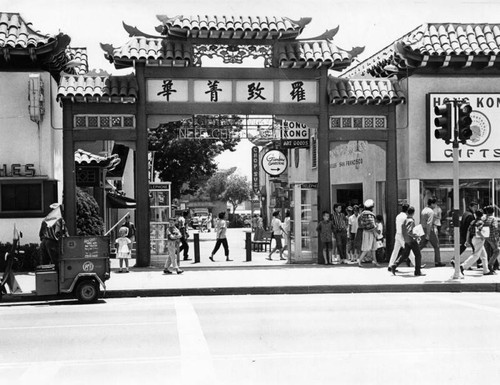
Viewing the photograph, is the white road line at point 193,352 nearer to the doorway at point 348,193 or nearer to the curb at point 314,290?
the curb at point 314,290

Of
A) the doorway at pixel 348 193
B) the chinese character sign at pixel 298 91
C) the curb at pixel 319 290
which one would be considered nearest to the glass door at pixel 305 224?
the chinese character sign at pixel 298 91

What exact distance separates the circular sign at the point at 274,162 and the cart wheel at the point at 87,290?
1492 cm

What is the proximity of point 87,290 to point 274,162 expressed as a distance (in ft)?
51.1

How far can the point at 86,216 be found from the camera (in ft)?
80.2

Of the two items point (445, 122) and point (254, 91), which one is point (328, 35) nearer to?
point (254, 91)

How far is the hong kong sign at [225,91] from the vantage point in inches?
789

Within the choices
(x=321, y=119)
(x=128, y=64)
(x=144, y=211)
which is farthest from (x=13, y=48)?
(x=321, y=119)

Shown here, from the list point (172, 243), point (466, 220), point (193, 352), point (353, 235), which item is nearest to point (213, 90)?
point (172, 243)

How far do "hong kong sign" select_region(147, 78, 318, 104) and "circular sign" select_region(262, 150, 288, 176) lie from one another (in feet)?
27.8

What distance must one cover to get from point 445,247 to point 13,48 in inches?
507

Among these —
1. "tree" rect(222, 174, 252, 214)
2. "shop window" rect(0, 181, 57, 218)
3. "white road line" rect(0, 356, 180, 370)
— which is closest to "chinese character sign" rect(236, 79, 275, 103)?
"shop window" rect(0, 181, 57, 218)

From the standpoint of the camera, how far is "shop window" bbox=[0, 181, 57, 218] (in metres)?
19.4

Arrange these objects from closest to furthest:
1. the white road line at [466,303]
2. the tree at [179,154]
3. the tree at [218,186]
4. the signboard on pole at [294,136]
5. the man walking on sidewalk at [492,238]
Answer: the white road line at [466,303], the man walking on sidewalk at [492,238], the signboard on pole at [294,136], the tree at [179,154], the tree at [218,186]

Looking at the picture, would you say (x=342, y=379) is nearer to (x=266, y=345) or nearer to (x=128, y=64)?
(x=266, y=345)
